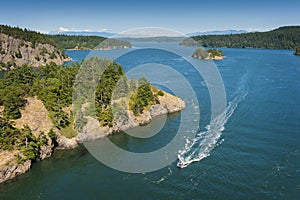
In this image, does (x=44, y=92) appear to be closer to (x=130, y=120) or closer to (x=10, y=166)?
(x=130, y=120)

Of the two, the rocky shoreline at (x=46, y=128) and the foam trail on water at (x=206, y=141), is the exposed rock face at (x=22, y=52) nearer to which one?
the rocky shoreline at (x=46, y=128)

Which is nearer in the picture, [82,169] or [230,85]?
[82,169]

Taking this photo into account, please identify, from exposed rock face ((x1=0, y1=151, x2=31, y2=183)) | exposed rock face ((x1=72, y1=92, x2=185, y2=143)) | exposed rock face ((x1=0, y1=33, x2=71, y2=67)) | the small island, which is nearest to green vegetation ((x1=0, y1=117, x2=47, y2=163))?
exposed rock face ((x1=0, y1=151, x2=31, y2=183))

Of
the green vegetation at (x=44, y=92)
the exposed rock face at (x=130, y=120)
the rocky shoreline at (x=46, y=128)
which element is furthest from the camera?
the exposed rock face at (x=130, y=120)

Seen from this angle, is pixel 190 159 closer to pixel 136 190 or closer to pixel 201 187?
pixel 201 187

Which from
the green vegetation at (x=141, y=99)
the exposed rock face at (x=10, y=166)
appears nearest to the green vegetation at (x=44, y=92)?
the exposed rock face at (x=10, y=166)

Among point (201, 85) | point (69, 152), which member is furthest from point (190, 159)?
point (201, 85)
